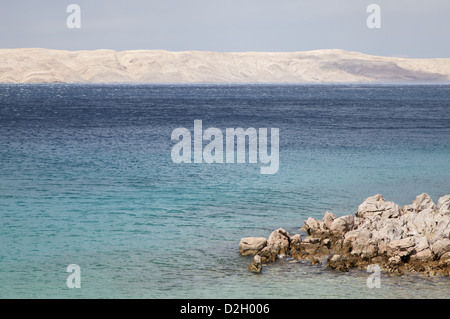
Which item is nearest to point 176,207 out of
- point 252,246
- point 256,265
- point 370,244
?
point 252,246

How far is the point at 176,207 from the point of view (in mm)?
33000

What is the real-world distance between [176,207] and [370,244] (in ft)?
40.0

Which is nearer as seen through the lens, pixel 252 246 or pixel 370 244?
pixel 370 244

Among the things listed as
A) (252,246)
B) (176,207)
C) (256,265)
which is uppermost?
(176,207)

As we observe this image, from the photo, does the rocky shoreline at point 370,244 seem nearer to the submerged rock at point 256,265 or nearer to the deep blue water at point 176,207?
the submerged rock at point 256,265

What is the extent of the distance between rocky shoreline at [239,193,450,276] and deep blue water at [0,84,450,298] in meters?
0.71

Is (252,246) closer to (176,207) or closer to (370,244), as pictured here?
(370,244)

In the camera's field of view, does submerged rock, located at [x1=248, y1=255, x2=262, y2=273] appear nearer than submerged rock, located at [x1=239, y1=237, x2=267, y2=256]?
Yes

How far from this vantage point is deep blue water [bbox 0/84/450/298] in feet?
72.3

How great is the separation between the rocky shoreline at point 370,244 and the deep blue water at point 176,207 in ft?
2.32

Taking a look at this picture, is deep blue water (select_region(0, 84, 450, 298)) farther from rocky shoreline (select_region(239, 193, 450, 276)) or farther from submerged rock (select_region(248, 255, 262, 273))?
rocky shoreline (select_region(239, 193, 450, 276))

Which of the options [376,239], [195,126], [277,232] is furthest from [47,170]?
[195,126]

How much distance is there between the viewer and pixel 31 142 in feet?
195

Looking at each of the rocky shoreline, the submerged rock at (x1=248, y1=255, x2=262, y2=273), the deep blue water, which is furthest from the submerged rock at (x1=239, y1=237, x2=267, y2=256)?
the submerged rock at (x1=248, y1=255, x2=262, y2=273)
